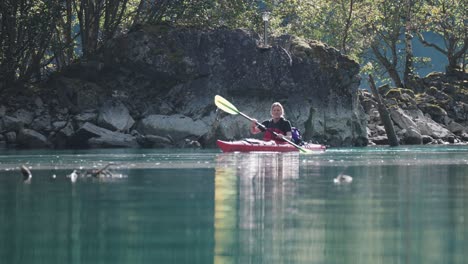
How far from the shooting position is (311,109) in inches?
1690

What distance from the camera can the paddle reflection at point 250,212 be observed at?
765 centimetres

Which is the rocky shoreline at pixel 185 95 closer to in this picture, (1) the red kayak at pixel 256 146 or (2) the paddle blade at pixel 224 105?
(2) the paddle blade at pixel 224 105

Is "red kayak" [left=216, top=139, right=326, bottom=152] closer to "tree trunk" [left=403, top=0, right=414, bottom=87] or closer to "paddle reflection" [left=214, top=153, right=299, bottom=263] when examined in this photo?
"paddle reflection" [left=214, top=153, right=299, bottom=263]

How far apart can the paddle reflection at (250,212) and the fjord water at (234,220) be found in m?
0.01

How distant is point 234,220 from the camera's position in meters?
9.43

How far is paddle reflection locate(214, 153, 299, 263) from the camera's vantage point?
25.1ft

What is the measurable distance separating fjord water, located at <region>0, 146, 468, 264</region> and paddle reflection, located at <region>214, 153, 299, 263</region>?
0.04ft

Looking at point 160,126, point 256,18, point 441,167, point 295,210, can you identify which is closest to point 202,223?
point 295,210

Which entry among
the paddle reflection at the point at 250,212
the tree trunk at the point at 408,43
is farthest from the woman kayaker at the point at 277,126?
the tree trunk at the point at 408,43

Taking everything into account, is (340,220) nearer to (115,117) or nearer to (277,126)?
(277,126)

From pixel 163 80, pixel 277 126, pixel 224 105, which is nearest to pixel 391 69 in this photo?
pixel 163 80

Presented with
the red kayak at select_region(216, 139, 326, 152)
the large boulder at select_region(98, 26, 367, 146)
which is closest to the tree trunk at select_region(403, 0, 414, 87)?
the large boulder at select_region(98, 26, 367, 146)

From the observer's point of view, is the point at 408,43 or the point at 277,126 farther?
the point at 408,43

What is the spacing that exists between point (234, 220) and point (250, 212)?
70 cm
